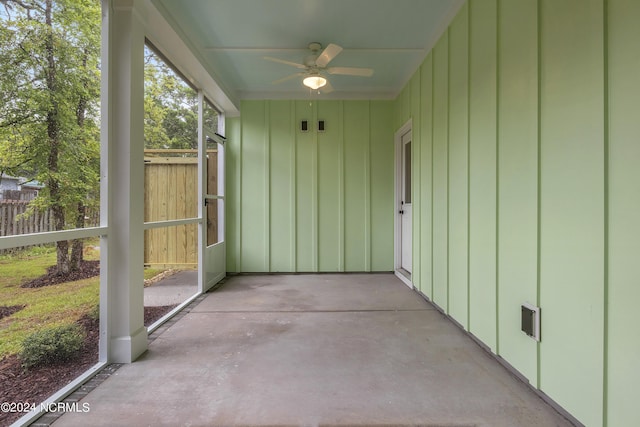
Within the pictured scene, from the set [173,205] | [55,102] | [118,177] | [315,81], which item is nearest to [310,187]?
[315,81]

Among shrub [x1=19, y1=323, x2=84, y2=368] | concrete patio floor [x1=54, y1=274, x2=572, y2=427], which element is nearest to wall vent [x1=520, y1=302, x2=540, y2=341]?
concrete patio floor [x1=54, y1=274, x2=572, y2=427]

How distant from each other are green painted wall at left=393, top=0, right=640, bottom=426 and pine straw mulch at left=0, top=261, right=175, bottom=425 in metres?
2.84

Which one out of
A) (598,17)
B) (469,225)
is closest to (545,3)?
(598,17)

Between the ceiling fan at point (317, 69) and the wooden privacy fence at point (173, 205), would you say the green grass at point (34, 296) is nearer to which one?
the wooden privacy fence at point (173, 205)

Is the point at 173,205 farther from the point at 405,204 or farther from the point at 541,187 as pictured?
the point at 541,187

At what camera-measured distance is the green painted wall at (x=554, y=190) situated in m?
1.18

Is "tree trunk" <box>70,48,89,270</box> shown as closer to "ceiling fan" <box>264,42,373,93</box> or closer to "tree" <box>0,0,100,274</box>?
"tree" <box>0,0,100,274</box>

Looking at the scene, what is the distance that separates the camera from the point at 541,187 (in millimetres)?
1593

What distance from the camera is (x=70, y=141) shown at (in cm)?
169

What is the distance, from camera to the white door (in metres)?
4.17

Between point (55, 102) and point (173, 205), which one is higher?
point (55, 102)

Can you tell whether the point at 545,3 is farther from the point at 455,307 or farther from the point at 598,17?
the point at 455,307

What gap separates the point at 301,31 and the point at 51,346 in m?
3.33

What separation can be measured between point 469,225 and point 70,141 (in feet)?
9.60
